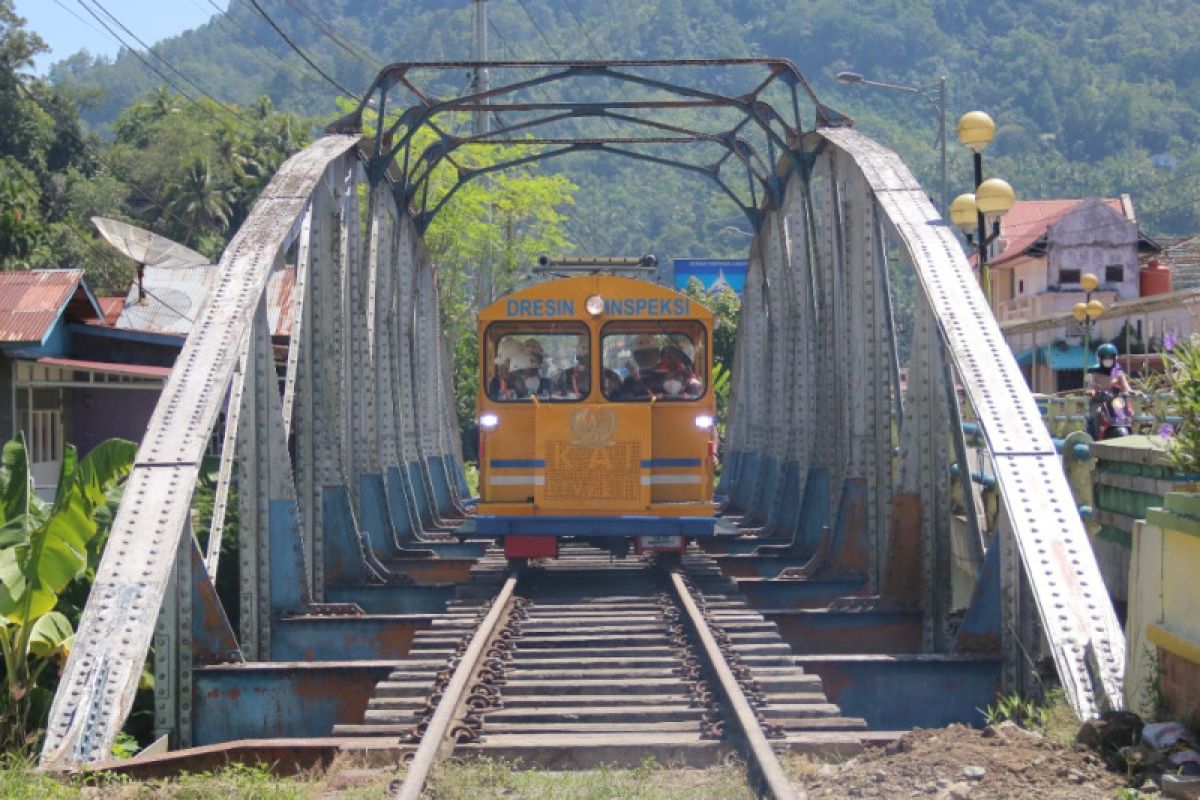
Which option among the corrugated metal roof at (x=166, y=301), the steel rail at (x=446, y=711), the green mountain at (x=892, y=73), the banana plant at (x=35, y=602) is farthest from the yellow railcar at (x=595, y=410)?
the green mountain at (x=892, y=73)

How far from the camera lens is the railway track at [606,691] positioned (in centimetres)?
722

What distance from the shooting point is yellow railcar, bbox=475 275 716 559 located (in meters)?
13.9

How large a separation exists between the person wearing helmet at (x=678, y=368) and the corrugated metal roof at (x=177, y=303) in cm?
1400

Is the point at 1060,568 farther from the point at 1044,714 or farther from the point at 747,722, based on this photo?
the point at 747,722

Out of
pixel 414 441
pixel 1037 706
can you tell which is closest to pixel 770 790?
pixel 1037 706

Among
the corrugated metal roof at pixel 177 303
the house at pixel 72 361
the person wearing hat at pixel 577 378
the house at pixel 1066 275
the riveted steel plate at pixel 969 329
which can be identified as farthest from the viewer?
the house at pixel 1066 275

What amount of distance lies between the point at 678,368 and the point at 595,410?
901mm

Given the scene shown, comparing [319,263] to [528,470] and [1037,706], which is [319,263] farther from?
[1037,706]

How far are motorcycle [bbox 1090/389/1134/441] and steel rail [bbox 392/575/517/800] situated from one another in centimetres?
662

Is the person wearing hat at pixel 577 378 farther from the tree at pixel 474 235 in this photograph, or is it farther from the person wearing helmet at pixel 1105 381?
the tree at pixel 474 235

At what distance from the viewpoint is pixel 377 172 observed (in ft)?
54.9

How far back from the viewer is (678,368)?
14125mm

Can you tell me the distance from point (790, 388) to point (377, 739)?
464 inches

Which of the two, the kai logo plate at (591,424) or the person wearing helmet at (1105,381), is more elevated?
the person wearing helmet at (1105,381)
